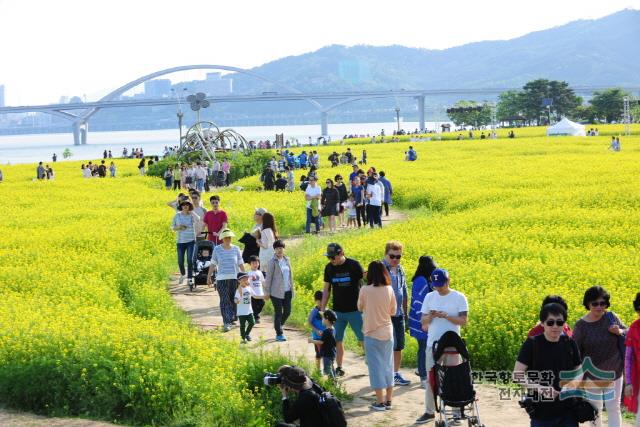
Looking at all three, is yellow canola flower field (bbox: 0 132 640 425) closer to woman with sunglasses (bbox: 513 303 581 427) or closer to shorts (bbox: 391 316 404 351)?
shorts (bbox: 391 316 404 351)

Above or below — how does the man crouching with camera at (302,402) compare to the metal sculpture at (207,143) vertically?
below

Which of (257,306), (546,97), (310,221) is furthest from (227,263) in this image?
(546,97)

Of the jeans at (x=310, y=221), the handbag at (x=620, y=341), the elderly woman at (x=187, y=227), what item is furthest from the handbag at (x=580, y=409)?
the jeans at (x=310, y=221)

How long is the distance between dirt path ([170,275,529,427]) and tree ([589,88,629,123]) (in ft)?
340

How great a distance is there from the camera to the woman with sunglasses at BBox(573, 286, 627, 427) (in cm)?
826

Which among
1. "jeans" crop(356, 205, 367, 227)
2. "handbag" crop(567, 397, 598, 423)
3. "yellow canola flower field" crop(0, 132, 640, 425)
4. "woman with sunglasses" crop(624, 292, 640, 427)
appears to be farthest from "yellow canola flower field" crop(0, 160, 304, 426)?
"jeans" crop(356, 205, 367, 227)

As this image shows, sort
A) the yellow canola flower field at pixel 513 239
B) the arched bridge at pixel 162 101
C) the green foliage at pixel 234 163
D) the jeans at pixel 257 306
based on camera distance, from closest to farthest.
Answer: the yellow canola flower field at pixel 513 239 → the jeans at pixel 257 306 → the green foliage at pixel 234 163 → the arched bridge at pixel 162 101

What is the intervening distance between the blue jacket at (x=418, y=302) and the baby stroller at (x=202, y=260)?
265 inches

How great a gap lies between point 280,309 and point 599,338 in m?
5.77

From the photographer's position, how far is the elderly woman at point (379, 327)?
10.1m

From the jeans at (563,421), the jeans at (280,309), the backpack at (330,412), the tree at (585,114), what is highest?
the tree at (585,114)

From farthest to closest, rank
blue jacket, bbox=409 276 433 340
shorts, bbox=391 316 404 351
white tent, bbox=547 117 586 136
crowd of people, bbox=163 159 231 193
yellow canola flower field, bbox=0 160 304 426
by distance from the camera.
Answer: white tent, bbox=547 117 586 136
crowd of people, bbox=163 159 231 193
shorts, bbox=391 316 404 351
blue jacket, bbox=409 276 433 340
yellow canola flower field, bbox=0 160 304 426

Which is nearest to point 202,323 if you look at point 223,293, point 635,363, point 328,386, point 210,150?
point 223,293

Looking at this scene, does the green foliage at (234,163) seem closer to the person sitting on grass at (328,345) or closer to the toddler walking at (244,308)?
the toddler walking at (244,308)
